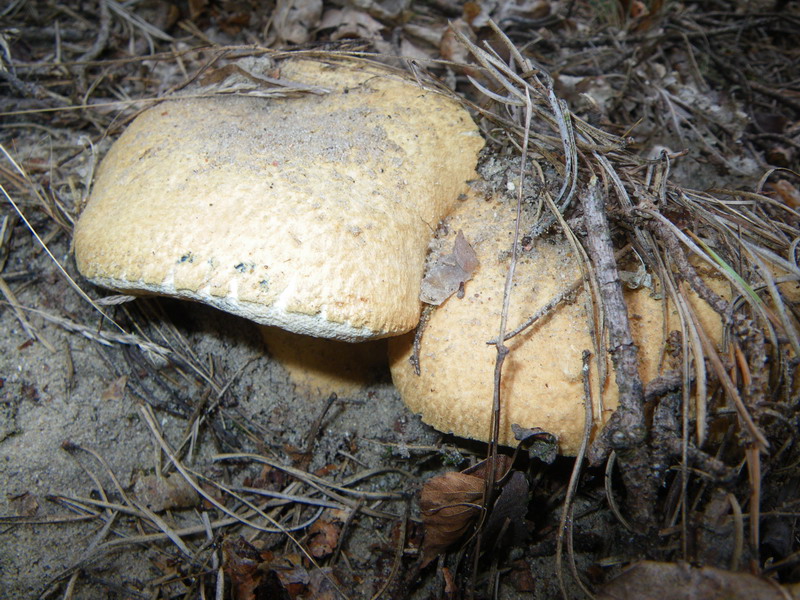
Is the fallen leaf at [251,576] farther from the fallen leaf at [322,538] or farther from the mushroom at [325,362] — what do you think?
the mushroom at [325,362]

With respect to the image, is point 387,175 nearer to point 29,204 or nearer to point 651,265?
point 651,265

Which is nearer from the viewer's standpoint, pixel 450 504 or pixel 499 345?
pixel 499 345

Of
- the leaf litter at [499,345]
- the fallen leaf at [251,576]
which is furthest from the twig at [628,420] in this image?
the fallen leaf at [251,576]

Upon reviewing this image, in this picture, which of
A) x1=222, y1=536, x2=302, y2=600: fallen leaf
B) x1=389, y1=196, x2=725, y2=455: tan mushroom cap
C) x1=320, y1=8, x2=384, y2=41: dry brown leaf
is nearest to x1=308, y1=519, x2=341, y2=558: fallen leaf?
x1=222, y1=536, x2=302, y2=600: fallen leaf

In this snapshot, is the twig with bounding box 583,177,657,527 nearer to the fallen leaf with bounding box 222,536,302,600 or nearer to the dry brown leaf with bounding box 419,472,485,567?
the dry brown leaf with bounding box 419,472,485,567

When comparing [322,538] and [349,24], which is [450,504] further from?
[349,24]

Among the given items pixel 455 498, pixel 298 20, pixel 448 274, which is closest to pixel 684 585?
pixel 455 498
